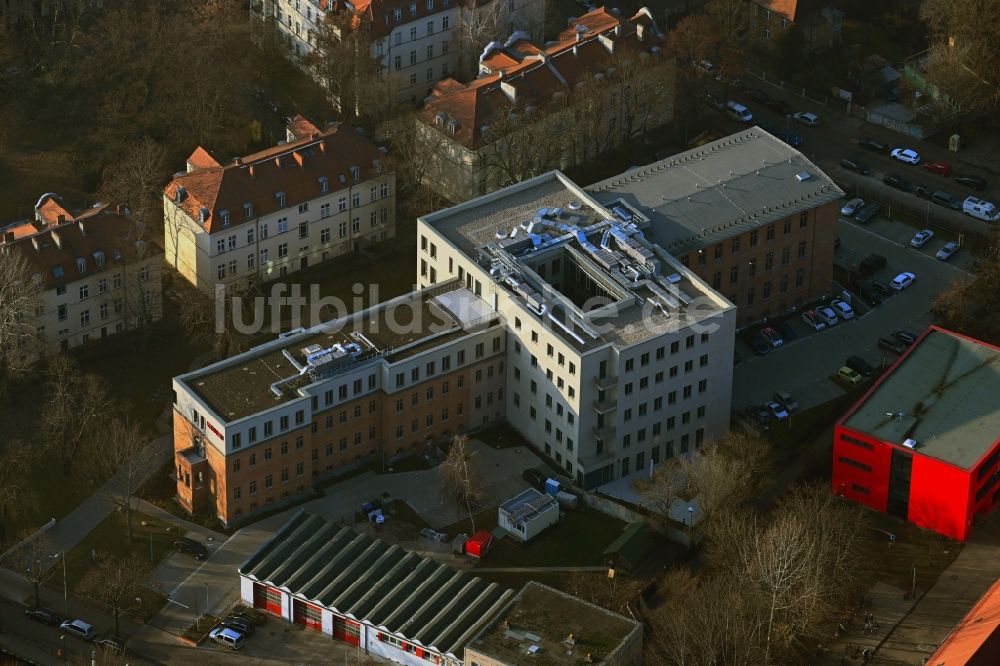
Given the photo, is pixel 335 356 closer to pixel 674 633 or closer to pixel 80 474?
pixel 80 474

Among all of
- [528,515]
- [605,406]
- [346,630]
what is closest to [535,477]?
[528,515]

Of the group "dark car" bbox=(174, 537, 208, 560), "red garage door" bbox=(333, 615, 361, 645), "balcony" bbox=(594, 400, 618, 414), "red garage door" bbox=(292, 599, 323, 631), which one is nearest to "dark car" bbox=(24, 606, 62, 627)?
"dark car" bbox=(174, 537, 208, 560)

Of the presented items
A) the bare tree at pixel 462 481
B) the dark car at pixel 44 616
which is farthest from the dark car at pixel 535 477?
the dark car at pixel 44 616

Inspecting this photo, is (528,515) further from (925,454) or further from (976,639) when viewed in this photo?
(976,639)

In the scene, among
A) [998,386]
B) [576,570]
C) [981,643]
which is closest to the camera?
[981,643]

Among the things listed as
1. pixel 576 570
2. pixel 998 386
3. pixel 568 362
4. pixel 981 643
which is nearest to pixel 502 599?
pixel 576 570

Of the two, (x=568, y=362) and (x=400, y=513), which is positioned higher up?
(x=568, y=362)
